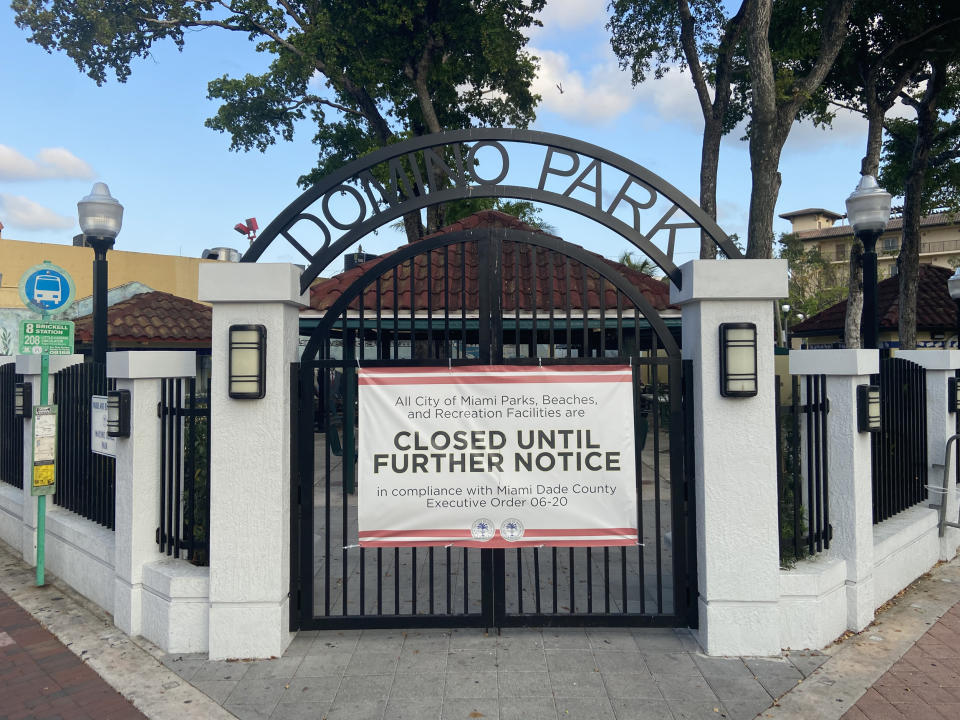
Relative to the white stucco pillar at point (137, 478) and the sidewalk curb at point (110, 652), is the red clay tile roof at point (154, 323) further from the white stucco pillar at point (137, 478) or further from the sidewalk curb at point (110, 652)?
the white stucco pillar at point (137, 478)

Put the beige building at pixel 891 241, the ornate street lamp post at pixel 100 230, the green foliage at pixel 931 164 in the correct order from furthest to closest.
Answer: the beige building at pixel 891 241
the green foliage at pixel 931 164
the ornate street lamp post at pixel 100 230

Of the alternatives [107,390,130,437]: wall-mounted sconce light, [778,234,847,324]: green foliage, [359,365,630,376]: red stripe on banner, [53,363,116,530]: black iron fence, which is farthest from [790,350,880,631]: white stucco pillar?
[778,234,847,324]: green foliage

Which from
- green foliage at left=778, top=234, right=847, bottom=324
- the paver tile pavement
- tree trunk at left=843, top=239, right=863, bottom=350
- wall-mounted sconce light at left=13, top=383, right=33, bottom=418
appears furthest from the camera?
green foliage at left=778, top=234, right=847, bottom=324

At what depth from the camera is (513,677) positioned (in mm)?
4293

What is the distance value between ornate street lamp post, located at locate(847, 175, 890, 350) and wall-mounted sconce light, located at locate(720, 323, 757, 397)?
2.90 meters

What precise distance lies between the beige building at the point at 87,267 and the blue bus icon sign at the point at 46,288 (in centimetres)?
1435

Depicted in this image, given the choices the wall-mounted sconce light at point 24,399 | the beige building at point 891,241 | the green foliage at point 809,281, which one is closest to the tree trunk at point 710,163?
the wall-mounted sconce light at point 24,399

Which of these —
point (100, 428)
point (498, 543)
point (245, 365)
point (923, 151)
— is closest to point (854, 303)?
point (923, 151)

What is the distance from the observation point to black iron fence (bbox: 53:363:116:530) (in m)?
6.09

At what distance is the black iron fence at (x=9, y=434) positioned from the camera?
7992mm

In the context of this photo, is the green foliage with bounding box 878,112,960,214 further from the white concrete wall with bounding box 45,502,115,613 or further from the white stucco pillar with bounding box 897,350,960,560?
the white concrete wall with bounding box 45,502,115,613

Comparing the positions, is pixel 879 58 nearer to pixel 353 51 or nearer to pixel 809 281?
pixel 353 51

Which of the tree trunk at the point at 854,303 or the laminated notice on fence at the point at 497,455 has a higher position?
the tree trunk at the point at 854,303

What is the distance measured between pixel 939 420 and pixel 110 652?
801 centimetres
